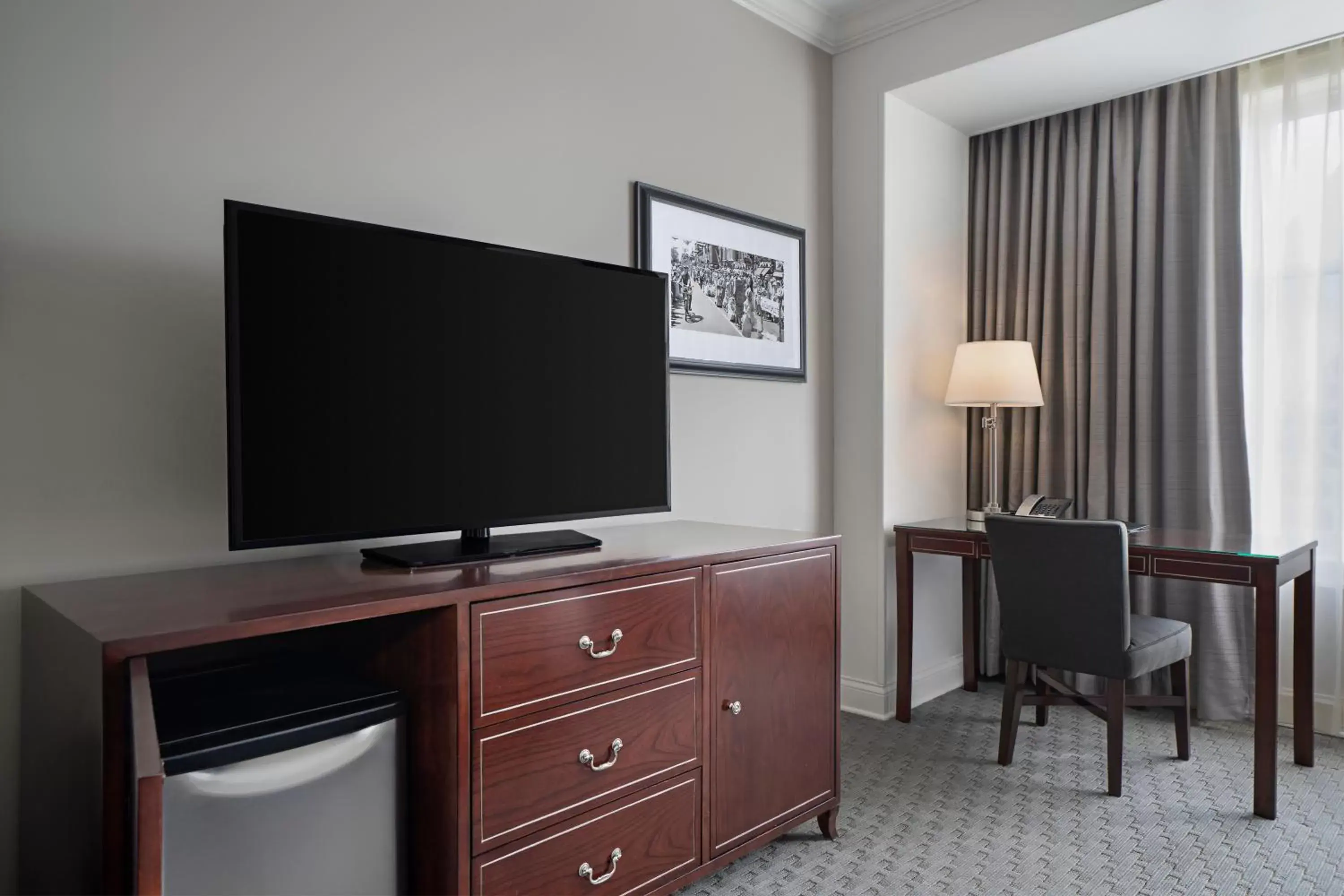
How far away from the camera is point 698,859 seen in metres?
1.89

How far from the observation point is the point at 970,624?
3537mm

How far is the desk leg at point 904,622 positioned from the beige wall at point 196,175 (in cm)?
101

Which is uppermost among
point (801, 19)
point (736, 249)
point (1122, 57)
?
point (801, 19)

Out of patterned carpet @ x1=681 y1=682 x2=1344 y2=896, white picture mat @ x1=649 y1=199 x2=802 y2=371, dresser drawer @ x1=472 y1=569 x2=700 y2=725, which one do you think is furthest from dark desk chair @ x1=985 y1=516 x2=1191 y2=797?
dresser drawer @ x1=472 y1=569 x2=700 y2=725

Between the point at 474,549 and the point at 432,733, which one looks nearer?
the point at 432,733

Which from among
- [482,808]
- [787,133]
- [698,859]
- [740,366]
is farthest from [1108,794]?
[787,133]

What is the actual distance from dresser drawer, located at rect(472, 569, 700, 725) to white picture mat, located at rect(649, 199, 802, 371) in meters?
1.06

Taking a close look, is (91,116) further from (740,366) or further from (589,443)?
(740,366)

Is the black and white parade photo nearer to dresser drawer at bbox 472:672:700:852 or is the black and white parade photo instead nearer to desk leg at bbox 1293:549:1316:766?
dresser drawer at bbox 472:672:700:852

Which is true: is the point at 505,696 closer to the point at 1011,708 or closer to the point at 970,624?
the point at 1011,708

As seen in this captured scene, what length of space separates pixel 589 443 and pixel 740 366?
104 cm

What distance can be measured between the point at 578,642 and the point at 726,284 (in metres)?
1.58

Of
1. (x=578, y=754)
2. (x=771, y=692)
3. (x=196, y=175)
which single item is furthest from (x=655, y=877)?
(x=196, y=175)

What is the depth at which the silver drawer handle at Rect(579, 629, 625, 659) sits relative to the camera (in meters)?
1.63
